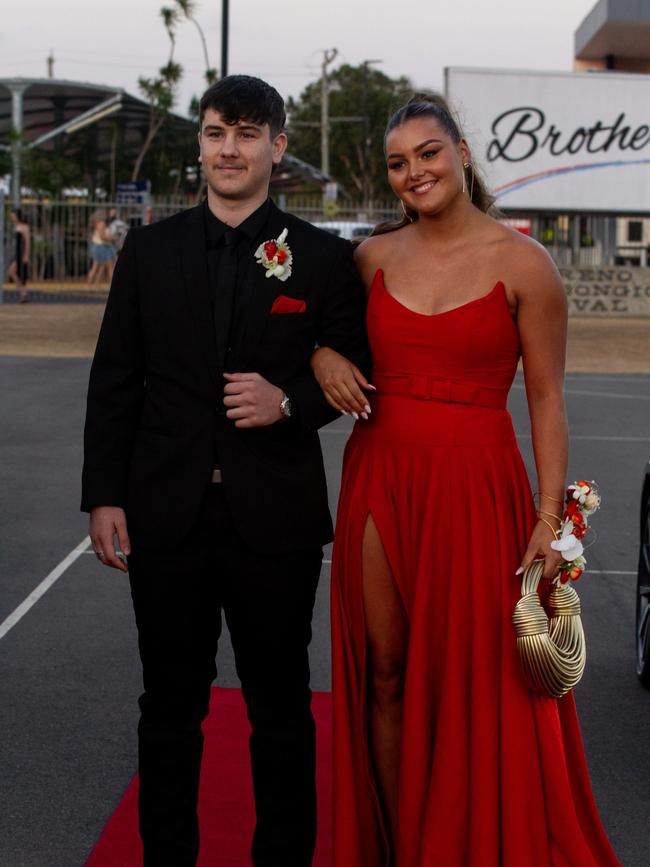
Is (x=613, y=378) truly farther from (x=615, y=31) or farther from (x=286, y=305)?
(x=615, y=31)

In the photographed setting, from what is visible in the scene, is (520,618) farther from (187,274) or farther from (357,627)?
(187,274)

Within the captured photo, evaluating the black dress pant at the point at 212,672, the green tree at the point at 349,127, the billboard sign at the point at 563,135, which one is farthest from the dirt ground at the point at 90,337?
the green tree at the point at 349,127

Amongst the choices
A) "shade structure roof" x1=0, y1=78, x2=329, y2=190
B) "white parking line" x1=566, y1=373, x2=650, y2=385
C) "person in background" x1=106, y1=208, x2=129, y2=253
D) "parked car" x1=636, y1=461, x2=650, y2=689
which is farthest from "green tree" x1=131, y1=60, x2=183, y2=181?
"parked car" x1=636, y1=461, x2=650, y2=689

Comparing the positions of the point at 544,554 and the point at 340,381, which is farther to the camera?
the point at 544,554

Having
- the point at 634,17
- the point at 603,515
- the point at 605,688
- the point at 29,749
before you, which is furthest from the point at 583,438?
the point at 634,17

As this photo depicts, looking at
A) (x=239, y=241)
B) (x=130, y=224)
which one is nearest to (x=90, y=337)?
(x=130, y=224)

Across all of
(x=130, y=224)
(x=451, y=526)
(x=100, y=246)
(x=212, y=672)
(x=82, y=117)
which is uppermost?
(x=82, y=117)

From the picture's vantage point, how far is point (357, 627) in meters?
3.25

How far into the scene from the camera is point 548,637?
10.1 ft

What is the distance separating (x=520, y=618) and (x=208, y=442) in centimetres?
84

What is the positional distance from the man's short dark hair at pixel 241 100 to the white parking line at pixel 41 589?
11.1ft

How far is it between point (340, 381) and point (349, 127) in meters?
75.5

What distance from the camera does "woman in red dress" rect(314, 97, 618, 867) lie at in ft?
10.2

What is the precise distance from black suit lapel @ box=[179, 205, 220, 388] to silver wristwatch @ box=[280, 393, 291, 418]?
161 millimetres
